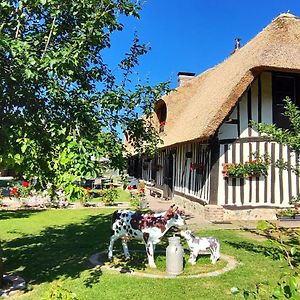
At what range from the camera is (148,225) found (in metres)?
6.88

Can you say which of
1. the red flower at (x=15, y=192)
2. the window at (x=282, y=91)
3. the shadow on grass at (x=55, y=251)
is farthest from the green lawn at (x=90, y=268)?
the window at (x=282, y=91)

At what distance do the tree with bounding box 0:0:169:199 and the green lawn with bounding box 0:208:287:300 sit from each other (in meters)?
1.96

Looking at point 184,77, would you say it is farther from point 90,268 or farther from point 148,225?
point 90,268

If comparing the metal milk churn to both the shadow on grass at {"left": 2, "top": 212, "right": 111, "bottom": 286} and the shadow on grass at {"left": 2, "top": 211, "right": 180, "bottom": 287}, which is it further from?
the shadow on grass at {"left": 2, "top": 212, "right": 111, "bottom": 286}

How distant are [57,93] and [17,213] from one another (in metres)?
10.7

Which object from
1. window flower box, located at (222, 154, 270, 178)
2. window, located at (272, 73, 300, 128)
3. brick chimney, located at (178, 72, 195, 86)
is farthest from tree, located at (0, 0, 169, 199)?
brick chimney, located at (178, 72, 195, 86)

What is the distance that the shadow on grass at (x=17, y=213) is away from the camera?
13.2m

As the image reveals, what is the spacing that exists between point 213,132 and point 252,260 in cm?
481

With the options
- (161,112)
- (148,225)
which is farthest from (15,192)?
(148,225)

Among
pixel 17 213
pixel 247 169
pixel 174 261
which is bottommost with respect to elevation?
pixel 174 261

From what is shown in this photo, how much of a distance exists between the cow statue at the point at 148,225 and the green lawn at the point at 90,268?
761 mm

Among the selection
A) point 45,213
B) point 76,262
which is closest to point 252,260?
point 76,262

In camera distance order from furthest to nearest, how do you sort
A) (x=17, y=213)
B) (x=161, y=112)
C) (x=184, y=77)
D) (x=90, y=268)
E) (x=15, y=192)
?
1. (x=184, y=77)
2. (x=161, y=112)
3. (x=15, y=192)
4. (x=17, y=213)
5. (x=90, y=268)

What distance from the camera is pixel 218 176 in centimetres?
1270
